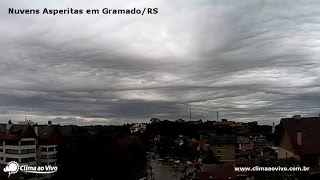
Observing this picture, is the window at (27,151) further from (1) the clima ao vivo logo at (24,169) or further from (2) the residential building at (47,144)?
(1) the clima ao vivo logo at (24,169)

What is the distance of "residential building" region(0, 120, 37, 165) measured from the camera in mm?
35969

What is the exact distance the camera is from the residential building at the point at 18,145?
118 feet

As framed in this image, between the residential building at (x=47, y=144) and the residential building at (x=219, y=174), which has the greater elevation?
the residential building at (x=47, y=144)

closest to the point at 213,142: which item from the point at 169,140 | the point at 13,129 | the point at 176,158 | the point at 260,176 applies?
the point at 176,158

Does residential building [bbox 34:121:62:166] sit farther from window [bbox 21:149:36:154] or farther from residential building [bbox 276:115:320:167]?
residential building [bbox 276:115:320:167]

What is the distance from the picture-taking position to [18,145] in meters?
36.3

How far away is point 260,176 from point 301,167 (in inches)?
79.2

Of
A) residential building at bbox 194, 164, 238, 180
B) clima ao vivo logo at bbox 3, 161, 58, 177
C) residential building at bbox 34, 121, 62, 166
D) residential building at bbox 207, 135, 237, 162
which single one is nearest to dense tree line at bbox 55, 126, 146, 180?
clima ao vivo logo at bbox 3, 161, 58, 177

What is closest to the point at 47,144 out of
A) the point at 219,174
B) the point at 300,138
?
the point at 219,174

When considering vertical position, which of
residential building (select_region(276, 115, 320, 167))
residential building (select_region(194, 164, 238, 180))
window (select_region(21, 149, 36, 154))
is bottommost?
residential building (select_region(194, 164, 238, 180))

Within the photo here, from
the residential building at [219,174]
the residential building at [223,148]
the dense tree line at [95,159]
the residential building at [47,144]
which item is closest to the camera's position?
the residential building at [219,174]

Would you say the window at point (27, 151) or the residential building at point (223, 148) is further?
the residential building at point (223, 148)

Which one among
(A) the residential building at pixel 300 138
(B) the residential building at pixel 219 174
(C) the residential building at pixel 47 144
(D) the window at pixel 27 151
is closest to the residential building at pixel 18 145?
(D) the window at pixel 27 151

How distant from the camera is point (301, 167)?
18938 millimetres
